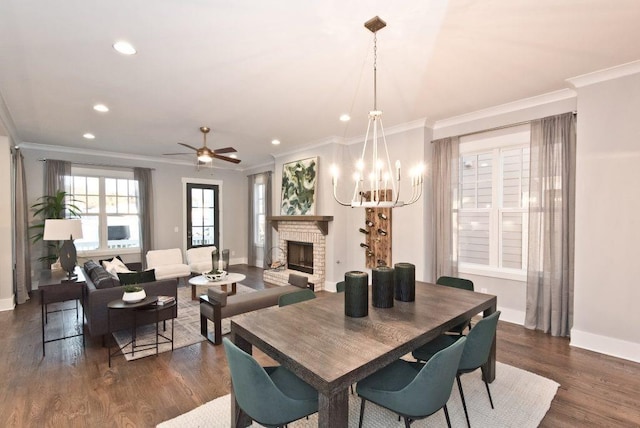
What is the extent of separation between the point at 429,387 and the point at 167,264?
6.24m

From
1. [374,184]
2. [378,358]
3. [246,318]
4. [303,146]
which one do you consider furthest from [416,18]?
[303,146]

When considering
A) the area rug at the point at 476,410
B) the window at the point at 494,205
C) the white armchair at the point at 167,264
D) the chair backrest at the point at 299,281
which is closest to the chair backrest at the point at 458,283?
the area rug at the point at 476,410

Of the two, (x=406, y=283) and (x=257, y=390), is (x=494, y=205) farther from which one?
(x=257, y=390)

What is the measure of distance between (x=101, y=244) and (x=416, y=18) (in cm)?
724

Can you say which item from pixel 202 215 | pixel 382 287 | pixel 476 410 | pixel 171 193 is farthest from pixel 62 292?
pixel 202 215

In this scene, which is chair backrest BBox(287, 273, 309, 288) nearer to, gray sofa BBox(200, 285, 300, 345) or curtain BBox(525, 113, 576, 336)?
gray sofa BBox(200, 285, 300, 345)

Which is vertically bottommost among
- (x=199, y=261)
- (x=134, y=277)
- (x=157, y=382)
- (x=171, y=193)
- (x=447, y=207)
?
(x=157, y=382)

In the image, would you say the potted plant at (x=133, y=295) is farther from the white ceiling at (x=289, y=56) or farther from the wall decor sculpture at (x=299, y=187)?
the wall decor sculpture at (x=299, y=187)

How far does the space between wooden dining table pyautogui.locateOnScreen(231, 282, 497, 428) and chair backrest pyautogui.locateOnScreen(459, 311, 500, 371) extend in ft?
0.48

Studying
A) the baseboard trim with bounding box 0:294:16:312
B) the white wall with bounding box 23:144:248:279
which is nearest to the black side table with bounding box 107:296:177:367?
the baseboard trim with bounding box 0:294:16:312

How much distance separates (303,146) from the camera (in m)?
6.23

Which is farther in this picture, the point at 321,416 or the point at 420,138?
the point at 420,138

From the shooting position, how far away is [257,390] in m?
1.47

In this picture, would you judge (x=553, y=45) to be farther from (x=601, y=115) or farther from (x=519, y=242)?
(x=519, y=242)
